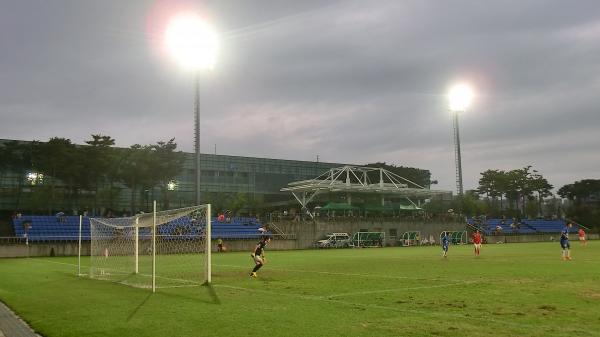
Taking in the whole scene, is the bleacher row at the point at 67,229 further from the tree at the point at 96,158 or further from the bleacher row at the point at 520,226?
the bleacher row at the point at 520,226

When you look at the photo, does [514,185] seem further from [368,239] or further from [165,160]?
[165,160]

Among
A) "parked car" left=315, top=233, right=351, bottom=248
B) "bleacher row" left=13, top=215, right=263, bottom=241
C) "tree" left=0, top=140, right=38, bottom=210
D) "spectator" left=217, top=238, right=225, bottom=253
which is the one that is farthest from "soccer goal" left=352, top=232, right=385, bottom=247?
"tree" left=0, top=140, right=38, bottom=210

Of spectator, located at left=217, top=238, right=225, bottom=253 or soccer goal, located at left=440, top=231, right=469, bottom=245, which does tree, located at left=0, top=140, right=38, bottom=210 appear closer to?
spectator, located at left=217, top=238, right=225, bottom=253

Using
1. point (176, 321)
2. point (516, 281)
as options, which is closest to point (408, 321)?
point (176, 321)

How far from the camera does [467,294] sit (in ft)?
52.2

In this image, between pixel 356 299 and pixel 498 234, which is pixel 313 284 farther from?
pixel 498 234

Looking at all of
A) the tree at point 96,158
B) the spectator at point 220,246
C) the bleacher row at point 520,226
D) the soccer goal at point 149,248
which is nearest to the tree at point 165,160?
the tree at point 96,158

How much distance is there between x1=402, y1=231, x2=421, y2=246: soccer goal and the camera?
8288cm

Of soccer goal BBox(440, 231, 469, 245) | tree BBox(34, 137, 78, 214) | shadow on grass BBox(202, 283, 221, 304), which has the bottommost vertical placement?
soccer goal BBox(440, 231, 469, 245)

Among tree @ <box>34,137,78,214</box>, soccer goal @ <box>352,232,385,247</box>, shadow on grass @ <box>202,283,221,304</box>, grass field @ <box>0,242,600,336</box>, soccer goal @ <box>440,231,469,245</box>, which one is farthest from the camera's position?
soccer goal @ <box>440,231,469,245</box>

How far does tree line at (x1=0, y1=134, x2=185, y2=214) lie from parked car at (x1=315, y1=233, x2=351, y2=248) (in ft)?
81.6

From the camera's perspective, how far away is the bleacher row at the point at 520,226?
304 feet

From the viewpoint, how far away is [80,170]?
2891 inches

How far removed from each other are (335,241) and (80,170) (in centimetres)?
3765
